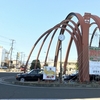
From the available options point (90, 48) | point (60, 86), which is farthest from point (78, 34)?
point (60, 86)

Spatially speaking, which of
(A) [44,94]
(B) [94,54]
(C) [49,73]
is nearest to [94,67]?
(B) [94,54]

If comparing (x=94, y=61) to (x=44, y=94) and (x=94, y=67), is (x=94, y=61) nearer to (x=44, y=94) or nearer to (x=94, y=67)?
(x=94, y=67)

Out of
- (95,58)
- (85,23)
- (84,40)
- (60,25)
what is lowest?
(95,58)

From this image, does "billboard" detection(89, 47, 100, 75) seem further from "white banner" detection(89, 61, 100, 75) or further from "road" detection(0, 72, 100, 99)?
"road" detection(0, 72, 100, 99)

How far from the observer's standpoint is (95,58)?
2423 centimetres

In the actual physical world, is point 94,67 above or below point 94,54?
below

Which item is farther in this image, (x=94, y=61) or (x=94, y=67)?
(x=94, y=61)

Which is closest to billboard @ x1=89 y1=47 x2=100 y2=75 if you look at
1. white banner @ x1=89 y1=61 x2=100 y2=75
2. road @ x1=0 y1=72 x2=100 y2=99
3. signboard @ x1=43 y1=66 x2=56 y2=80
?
white banner @ x1=89 y1=61 x2=100 y2=75

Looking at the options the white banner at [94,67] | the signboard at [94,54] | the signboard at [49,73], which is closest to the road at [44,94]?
the signboard at [49,73]

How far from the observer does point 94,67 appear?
75.9 ft

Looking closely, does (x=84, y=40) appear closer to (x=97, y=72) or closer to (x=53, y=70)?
(x=97, y=72)

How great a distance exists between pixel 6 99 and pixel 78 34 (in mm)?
20346

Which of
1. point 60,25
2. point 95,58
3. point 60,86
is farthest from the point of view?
point 60,25

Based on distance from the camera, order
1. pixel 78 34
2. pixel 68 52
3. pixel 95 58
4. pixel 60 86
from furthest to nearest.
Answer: pixel 68 52
pixel 78 34
pixel 95 58
pixel 60 86
